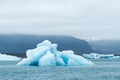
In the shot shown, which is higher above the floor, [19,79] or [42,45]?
[42,45]

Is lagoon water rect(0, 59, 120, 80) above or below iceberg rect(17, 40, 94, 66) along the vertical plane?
below

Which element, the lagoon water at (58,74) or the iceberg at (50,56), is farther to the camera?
the iceberg at (50,56)

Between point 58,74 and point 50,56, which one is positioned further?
point 50,56

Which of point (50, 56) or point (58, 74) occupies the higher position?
point (50, 56)

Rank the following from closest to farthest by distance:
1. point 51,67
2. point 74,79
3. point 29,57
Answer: point 74,79, point 29,57, point 51,67

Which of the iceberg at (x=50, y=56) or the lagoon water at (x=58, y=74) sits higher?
the iceberg at (x=50, y=56)

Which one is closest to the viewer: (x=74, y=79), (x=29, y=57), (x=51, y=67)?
(x=74, y=79)

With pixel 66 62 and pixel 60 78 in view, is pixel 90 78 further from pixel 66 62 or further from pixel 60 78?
pixel 66 62

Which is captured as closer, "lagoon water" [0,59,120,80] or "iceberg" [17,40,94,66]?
"lagoon water" [0,59,120,80]

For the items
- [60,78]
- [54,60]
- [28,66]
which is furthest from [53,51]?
[60,78]

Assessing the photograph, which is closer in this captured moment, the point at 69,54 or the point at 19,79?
the point at 19,79

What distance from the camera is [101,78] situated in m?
45.9

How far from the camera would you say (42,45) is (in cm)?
6281

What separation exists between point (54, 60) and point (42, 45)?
3964 millimetres
